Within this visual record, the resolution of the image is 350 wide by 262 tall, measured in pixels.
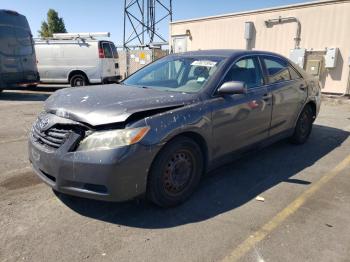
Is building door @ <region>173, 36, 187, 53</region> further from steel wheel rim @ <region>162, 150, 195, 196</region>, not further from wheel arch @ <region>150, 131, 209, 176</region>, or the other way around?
steel wheel rim @ <region>162, 150, 195, 196</region>

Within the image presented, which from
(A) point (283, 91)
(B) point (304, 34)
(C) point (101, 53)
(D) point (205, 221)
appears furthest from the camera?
(C) point (101, 53)

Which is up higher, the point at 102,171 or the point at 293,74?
the point at 293,74

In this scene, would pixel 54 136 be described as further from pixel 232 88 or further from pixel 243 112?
pixel 243 112

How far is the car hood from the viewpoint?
114 inches

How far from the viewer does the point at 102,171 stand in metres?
2.79

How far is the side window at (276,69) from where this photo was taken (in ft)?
15.4

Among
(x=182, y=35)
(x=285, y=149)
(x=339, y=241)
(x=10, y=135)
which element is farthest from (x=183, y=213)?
(x=182, y=35)

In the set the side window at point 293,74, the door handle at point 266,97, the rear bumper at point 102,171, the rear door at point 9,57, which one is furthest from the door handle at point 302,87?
the rear door at point 9,57

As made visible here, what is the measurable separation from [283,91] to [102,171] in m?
3.13

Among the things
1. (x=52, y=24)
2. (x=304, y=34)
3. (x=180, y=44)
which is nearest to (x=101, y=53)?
(x=180, y=44)

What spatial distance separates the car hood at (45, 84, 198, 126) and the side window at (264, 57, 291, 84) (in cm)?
171

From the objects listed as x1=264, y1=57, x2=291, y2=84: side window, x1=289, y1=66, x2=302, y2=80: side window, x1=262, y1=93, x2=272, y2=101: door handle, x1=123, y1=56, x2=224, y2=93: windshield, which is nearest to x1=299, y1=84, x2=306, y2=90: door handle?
x1=289, y1=66, x2=302, y2=80: side window

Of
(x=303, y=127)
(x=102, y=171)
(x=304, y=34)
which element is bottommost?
(x=303, y=127)

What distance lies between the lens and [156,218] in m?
3.17
